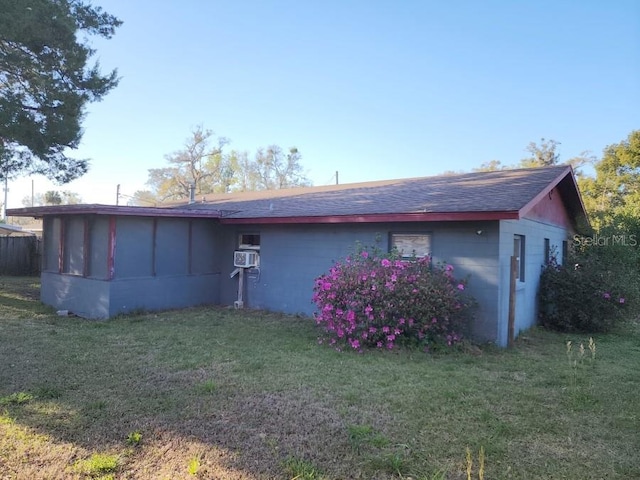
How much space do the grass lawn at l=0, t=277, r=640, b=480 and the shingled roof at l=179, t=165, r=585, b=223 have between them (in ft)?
7.43

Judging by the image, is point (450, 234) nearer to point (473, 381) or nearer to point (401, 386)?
point (473, 381)

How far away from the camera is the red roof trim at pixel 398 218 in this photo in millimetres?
6559

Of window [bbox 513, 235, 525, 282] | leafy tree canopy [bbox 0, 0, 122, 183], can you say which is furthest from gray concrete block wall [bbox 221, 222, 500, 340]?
leafy tree canopy [bbox 0, 0, 122, 183]

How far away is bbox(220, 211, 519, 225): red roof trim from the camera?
656cm

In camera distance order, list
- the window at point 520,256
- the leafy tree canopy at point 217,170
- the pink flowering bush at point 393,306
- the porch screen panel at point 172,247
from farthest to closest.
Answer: the leafy tree canopy at point 217,170, the porch screen panel at point 172,247, the window at point 520,256, the pink flowering bush at point 393,306

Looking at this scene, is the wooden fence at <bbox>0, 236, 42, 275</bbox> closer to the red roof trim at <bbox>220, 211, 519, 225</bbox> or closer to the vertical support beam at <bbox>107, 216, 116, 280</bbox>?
the vertical support beam at <bbox>107, 216, 116, 280</bbox>

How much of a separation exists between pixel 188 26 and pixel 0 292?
30.5 ft

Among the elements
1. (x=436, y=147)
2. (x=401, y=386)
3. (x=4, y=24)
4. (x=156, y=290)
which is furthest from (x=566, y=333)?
(x=436, y=147)

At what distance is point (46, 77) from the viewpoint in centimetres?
981

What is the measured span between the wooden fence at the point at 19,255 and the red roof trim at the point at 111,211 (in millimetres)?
8913

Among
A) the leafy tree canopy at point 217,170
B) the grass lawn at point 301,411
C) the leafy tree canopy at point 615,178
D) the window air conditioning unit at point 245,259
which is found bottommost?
the grass lawn at point 301,411

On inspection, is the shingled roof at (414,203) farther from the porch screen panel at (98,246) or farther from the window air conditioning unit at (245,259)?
the window air conditioning unit at (245,259)

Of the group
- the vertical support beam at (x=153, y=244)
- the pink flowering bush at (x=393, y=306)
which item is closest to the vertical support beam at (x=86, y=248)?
the vertical support beam at (x=153, y=244)

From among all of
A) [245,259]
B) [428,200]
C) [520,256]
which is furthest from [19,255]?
[520,256]
